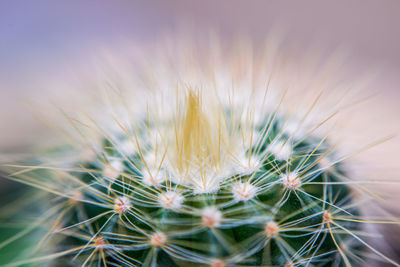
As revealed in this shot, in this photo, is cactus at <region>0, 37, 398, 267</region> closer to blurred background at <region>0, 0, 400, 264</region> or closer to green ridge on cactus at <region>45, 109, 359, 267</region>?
green ridge on cactus at <region>45, 109, 359, 267</region>

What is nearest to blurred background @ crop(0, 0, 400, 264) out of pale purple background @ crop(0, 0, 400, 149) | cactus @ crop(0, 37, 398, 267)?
pale purple background @ crop(0, 0, 400, 149)

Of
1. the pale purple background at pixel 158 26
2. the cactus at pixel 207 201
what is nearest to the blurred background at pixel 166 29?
the pale purple background at pixel 158 26

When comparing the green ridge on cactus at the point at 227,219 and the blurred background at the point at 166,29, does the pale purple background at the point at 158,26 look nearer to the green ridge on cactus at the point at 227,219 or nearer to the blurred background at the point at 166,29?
the blurred background at the point at 166,29

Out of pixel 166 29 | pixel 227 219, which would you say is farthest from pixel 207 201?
pixel 166 29

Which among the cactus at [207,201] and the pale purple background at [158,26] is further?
the pale purple background at [158,26]

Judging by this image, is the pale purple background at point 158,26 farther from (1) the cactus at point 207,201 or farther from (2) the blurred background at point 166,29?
(1) the cactus at point 207,201

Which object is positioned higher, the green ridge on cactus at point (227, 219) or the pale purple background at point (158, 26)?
the pale purple background at point (158, 26)

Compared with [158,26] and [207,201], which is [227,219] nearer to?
[207,201]
